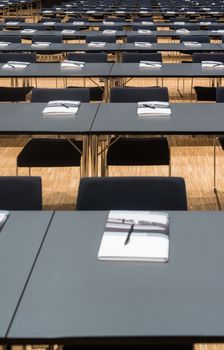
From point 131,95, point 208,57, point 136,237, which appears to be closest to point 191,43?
point 208,57

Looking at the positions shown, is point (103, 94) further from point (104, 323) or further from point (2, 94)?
point (104, 323)

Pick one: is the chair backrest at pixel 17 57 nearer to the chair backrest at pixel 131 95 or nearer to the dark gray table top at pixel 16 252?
the chair backrest at pixel 131 95

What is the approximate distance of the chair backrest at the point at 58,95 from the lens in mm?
5324

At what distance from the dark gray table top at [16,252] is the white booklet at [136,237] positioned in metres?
0.26

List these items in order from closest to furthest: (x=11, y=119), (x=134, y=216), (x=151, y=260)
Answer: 1. (x=151, y=260)
2. (x=134, y=216)
3. (x=11, y=119)

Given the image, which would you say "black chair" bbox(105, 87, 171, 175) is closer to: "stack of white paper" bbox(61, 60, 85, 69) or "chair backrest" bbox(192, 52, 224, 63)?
"stack of white paper" bbox(61, 60, 85, 69)

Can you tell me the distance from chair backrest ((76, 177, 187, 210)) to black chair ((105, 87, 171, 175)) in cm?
168

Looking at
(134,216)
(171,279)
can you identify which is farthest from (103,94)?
(171,279)

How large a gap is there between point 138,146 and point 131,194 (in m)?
1.95

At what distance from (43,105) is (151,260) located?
9.34 ft

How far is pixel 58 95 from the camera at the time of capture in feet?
17.5

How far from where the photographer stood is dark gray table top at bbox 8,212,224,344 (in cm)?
187

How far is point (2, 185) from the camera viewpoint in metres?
3.15

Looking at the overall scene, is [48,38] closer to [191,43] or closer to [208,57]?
[191,43]
